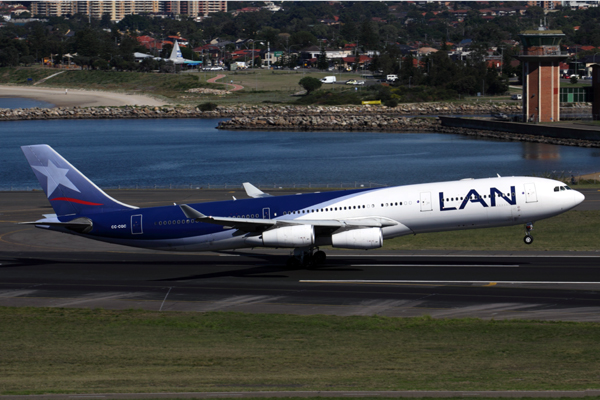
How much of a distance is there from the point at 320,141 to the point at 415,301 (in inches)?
5484

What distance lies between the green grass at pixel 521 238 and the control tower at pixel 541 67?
96336 mm

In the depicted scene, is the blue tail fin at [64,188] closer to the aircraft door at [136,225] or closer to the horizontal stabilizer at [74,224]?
the horizontal stabilizer at [74,224]

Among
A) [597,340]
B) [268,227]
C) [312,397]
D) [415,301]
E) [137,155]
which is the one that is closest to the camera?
[312,397]

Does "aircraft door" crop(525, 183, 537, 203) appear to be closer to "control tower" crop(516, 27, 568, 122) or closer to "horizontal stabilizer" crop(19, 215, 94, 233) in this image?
"horizontal stabilizer" crop(19, 215, 94, 233)

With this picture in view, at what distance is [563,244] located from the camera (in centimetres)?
5150

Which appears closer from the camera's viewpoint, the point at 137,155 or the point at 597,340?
the point at 597,340

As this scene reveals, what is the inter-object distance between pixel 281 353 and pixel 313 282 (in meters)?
14.9

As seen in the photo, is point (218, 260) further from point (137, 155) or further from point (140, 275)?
point (137, 155)

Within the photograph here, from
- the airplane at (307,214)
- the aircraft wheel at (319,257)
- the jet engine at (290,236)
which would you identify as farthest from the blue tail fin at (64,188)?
the aircraft wheel at (319,257)

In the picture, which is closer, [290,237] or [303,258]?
[290,237]

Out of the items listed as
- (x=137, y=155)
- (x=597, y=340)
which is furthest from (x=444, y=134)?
(x=597, y=340)

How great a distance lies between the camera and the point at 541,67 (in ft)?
492

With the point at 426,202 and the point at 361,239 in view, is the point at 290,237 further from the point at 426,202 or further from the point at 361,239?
the point at 426,202

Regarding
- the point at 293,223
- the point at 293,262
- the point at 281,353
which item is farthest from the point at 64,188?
the point at 281,353
